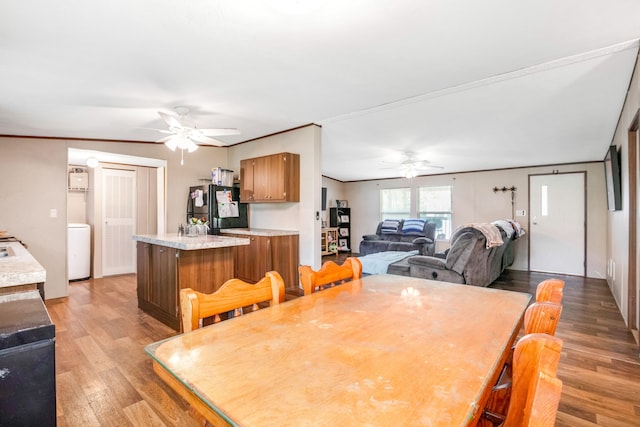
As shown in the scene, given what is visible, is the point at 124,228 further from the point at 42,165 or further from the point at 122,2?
the point at 122,2

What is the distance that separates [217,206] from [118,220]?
7.14 ft

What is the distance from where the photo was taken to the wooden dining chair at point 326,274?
1.54 metres

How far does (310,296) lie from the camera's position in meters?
1.46

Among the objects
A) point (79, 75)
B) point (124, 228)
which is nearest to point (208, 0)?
point (79, 75)

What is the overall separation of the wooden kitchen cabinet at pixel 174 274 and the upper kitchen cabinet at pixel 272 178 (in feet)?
4.44

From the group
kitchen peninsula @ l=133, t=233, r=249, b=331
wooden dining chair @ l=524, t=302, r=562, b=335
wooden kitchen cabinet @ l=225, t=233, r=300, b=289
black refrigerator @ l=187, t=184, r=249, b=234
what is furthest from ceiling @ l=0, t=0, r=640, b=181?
wooden dining chair @ l=524, t=302, r=562, b=335

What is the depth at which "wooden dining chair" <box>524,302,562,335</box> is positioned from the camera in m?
0.90

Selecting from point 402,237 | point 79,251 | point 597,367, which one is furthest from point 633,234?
point 79,251

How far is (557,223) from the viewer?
5938 millimetres

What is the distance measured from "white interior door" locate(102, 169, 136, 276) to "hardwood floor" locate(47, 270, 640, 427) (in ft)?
5.40

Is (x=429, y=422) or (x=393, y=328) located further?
(x=393, y=328)

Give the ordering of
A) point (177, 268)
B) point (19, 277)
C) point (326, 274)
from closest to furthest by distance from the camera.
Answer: point (19, 277) → point (326, 274) → point (177, 268)

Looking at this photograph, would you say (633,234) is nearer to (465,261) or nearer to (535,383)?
(465,261)

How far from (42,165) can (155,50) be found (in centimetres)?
319
